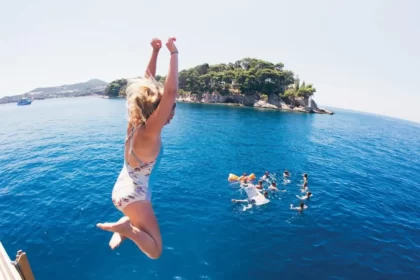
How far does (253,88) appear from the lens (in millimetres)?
103438

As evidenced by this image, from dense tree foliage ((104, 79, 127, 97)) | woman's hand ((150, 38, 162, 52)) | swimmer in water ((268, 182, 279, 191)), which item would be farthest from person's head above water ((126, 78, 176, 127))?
dense tree foliage ((104, 79, 127, 97))

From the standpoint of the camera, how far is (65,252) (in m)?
12.1

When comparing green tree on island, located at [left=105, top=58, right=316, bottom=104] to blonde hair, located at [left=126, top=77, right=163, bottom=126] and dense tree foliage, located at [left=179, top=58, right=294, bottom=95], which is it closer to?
dense tree foliage, located at [left=179, top=58, right=294, bottom=95]

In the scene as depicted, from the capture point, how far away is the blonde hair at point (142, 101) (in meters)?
2.81

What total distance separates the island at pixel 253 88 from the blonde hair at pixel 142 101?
99.2m

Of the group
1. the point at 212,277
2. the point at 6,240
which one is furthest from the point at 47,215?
the point at 212,277

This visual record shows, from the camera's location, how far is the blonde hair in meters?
2.81

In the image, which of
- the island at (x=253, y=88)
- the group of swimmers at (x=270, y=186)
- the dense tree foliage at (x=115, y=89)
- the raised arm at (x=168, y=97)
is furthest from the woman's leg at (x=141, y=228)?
the dense tree foliage at (x=115, y=89)

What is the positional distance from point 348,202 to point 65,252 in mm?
21643

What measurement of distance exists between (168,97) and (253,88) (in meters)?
105

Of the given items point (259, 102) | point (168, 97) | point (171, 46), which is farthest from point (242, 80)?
point (168, 97)

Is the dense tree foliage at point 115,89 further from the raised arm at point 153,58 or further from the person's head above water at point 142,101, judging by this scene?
the person's head above water at point 142,101

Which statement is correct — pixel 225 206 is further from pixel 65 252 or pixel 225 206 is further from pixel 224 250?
pixel 65 252

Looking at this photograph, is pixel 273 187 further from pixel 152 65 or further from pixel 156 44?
pixel 156 44
